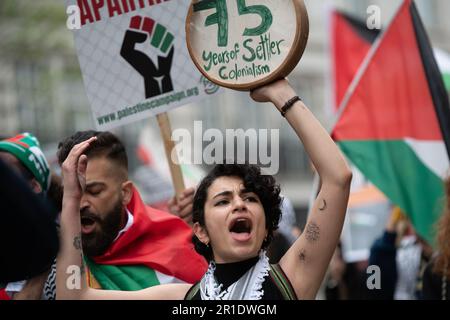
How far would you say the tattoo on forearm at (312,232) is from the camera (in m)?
2.90

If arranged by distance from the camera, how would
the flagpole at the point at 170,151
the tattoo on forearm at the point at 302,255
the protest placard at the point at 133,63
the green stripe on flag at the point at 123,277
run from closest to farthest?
1. the tattoo on forearm at the point at 302,255
2. the green stripe on flag at the point at 123,277
3. the protest placard at the point at 133,63
4. the flagpole at the point at 170,151

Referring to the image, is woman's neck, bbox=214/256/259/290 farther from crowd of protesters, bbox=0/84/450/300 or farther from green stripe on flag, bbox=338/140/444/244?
green stripe on flag, bbox=338/140/444/244

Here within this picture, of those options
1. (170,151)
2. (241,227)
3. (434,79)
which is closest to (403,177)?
(434,79)

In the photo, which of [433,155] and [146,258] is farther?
[433,155]

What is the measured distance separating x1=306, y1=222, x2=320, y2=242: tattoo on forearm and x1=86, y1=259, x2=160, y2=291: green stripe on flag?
984 mm

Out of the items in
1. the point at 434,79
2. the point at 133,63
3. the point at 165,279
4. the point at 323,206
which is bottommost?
the point at 165,279

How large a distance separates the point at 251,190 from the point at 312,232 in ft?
0.85

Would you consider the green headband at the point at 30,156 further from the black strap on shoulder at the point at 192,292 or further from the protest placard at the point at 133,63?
the black strap on shoulder at the point at 192,292

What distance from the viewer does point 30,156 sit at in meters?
3.59

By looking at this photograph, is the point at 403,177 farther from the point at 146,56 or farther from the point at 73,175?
the point at 73,175

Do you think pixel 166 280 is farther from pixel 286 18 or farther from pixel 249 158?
pixel 286 18

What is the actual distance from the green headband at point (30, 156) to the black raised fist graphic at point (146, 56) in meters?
0.53

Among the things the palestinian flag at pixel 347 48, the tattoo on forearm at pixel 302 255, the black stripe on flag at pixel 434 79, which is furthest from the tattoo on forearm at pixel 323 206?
the palestinian flag at pixel 347 48

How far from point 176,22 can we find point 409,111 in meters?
2.14
